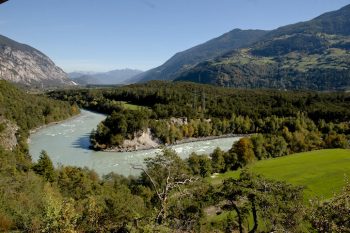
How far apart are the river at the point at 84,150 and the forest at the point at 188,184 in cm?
535

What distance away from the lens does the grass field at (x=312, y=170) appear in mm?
45906

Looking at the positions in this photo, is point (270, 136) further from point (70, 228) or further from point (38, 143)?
point (70, 228)

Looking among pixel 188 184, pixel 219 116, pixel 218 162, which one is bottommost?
pixel 219 116

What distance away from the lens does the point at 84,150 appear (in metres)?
74.3

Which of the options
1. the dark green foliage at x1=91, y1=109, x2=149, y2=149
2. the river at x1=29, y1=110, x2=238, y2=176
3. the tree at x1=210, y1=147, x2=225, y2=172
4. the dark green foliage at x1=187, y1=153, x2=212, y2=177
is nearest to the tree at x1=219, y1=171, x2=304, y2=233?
the dark green foliage at x1=187, y1=153, x2=212, y2=177

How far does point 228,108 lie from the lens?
117 metres

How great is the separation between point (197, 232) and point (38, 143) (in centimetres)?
6894

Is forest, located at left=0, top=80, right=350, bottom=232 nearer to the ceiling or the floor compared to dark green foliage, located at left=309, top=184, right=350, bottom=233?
nearer to the floor

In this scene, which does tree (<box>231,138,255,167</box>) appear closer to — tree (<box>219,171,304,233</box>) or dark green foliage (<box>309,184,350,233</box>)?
tree (<box>219,171,304,233</box>)

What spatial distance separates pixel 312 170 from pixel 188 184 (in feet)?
142

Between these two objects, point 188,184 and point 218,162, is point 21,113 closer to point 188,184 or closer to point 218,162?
point 218,162

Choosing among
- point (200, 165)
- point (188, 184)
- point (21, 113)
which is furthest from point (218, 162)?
point (21, 113)

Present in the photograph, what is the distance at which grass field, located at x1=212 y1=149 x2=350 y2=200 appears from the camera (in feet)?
151

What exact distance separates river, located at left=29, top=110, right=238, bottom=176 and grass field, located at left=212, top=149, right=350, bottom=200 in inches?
689
